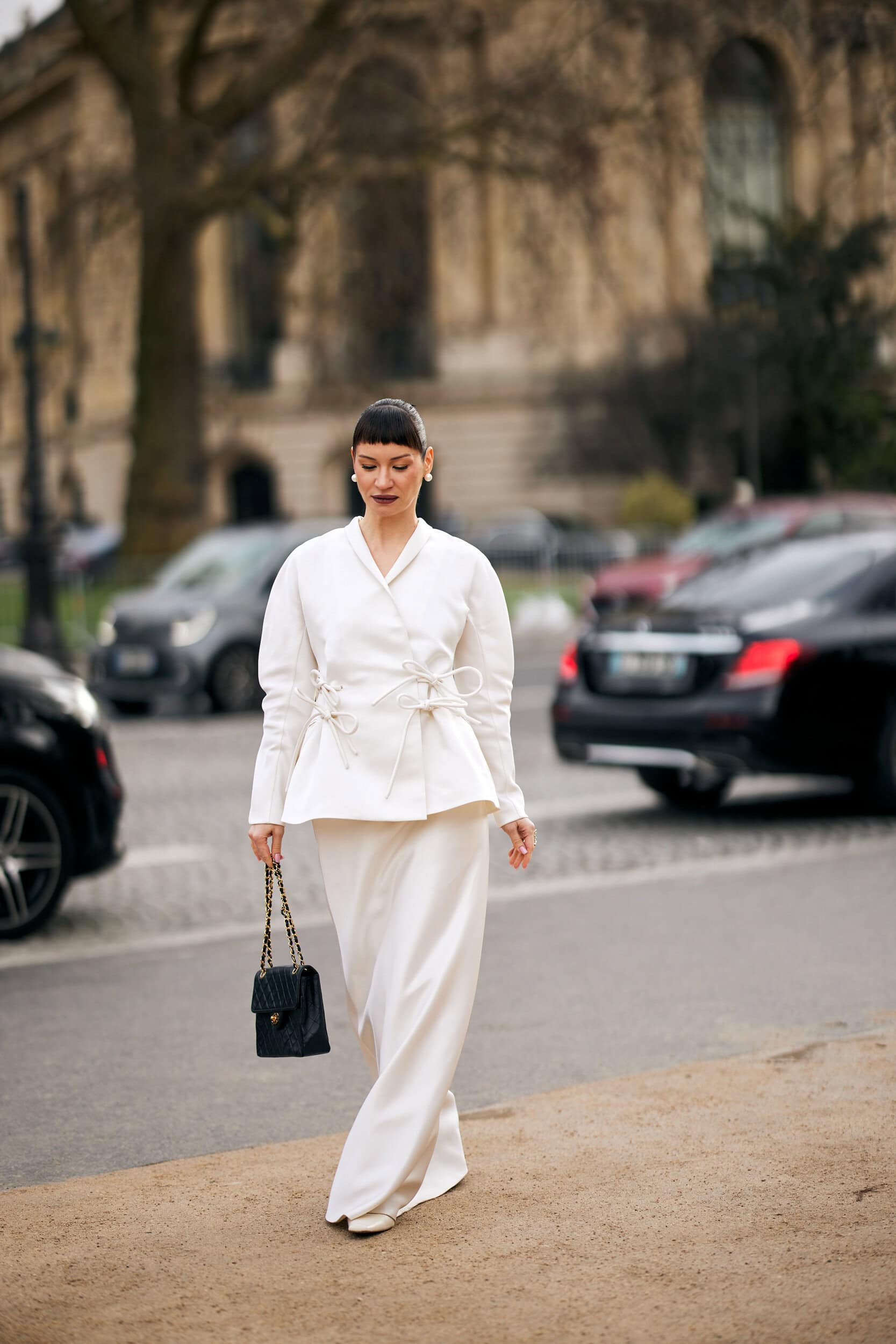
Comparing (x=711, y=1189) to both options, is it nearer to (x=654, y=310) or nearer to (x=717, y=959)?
(x=717, y=959)

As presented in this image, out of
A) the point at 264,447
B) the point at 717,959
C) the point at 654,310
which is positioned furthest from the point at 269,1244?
the point at 264,447

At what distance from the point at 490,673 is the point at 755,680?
5848 millimetres

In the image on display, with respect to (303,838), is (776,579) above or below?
above

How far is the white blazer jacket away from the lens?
4312 mm

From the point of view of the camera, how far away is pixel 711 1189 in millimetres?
4438

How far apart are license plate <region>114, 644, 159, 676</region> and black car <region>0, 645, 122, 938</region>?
957 cm

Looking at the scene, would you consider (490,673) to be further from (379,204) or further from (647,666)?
(379,204)

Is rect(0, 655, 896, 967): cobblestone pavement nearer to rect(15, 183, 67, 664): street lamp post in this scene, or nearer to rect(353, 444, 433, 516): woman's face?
rect(353, 444, 433, 516): woman's face

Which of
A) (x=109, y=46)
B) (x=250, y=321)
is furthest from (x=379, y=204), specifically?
(x=250, y=321)

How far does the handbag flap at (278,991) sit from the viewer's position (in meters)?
4.30

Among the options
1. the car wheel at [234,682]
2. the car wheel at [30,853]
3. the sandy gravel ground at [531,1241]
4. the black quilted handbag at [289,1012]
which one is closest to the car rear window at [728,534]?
the car wheel at [234,682]

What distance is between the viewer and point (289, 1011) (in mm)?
4305

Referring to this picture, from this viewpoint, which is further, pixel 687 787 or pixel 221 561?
pixel 221 561

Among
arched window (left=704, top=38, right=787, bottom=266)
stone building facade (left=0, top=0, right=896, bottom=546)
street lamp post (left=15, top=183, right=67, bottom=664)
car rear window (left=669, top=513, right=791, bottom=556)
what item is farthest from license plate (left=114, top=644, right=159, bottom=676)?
arched window (left=704, top=38, right=787, bottom=266)
